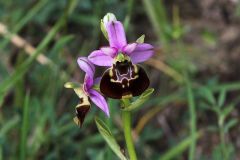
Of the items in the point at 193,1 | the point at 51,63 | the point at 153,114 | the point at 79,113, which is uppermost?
the point at 79,113

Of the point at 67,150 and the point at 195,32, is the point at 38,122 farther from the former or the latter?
the point at 195,32

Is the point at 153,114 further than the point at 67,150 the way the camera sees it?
Yes

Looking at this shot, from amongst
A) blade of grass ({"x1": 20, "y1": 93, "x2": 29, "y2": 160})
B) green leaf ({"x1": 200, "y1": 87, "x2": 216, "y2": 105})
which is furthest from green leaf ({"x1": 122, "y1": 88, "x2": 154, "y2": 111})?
green leaf ({"x1": 200, "y1": 87, "x2": 216, "y2": 105})

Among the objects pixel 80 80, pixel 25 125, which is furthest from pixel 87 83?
pixel 80 80

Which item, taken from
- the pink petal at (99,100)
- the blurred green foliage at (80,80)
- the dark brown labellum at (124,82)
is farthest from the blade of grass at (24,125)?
the dark brown labellum at (124,82)

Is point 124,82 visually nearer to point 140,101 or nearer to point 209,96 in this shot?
point 140,101

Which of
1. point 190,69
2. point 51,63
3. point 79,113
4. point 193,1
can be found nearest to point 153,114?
point 190,69

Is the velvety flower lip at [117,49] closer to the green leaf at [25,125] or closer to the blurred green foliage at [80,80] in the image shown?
the green leaf at [25,125]
